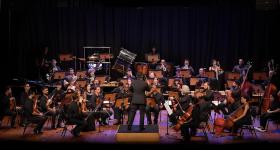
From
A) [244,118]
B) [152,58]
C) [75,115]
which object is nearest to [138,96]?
[75,115]

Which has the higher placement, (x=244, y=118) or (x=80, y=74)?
(x=80, y=74)

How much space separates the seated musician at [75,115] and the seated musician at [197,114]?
306 cm

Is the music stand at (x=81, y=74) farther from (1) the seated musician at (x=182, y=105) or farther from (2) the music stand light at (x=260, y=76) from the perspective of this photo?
(2) the music stand light at (x=260, y=76)

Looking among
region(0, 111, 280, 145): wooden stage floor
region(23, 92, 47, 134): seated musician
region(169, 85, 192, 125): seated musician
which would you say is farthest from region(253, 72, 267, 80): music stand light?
region(23, 92, 47, 134): seated musician

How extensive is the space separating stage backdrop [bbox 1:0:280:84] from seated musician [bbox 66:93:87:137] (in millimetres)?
8606

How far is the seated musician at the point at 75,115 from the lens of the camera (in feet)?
39.7

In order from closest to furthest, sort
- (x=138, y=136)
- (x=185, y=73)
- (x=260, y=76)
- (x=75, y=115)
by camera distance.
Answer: (x=138, y=136)
(x=75, y=115)
(x=260, y=76)
(x=185, y=73)

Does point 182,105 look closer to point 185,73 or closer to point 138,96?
point 138,96

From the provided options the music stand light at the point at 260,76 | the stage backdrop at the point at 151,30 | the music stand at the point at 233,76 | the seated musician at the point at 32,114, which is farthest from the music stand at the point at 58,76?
the music stand light at the point at 260,76

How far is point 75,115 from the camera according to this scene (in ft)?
39.8

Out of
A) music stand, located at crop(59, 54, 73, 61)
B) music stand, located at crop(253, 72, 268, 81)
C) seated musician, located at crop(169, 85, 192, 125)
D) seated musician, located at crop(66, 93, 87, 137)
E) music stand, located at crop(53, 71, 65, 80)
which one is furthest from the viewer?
music stand, located at crop(59, 54, 73, 61)

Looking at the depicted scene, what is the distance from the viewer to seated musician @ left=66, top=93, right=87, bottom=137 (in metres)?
12.1

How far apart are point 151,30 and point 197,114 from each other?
1083cm

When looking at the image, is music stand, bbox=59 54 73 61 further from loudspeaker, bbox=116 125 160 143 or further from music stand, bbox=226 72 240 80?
loudspeaker, bbox=116 125 160 143
